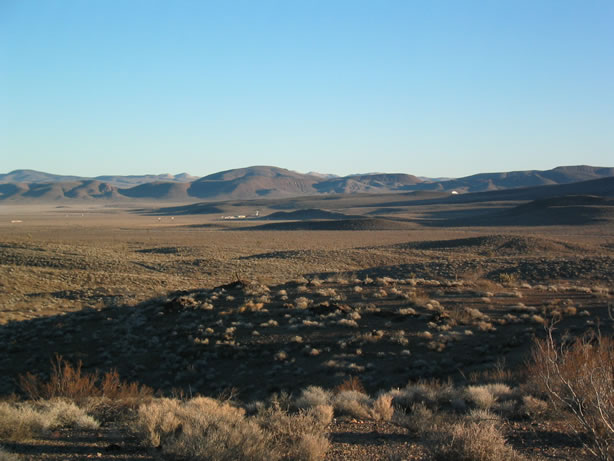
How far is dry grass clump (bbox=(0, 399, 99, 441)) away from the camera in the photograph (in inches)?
236

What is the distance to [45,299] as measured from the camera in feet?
75.5

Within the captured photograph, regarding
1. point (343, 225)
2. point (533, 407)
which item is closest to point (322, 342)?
point (533, 407)

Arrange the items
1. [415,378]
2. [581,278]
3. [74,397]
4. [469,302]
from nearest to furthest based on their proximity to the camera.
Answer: [74,397] < [415,378] < [469,302] < [581,278]

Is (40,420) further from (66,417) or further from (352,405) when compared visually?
(352,405)

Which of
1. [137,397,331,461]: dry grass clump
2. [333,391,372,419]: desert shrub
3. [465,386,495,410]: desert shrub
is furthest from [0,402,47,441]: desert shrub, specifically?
[465,386,495,410]: desert shrub

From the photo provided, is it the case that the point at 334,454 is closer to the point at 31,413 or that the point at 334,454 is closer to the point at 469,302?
the point at 31,413

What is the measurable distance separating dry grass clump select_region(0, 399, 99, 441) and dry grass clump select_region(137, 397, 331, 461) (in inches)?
37.4

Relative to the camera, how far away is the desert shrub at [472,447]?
484 centimetres

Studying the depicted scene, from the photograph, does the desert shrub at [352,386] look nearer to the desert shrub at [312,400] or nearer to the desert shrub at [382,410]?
the desert shrub at [312,400]

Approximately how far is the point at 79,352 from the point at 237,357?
4.66 m

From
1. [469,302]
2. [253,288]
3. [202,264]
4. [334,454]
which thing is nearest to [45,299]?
[253,288]

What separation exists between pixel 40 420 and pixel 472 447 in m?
5.15

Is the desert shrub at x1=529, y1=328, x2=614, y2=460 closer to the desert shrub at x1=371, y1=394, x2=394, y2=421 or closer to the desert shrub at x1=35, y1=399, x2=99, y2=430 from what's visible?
the desert shrub at x1=371, y1=394, x2=394, y2=421

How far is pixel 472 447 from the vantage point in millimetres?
4844
